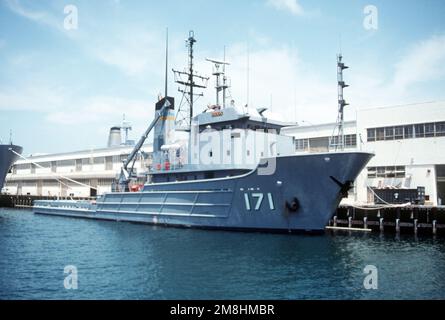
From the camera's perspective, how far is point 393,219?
80.1ft

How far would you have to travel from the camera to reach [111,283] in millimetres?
12078

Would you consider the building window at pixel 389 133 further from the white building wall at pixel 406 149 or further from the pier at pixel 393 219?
the pier at pixel 393 219

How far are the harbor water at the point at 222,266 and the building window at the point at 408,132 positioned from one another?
11.1 meters

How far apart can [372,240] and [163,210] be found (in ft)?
43.1

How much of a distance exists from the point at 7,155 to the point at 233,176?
2596cm

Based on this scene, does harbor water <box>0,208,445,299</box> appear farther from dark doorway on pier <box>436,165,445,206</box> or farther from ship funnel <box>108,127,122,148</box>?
ship funnel <box>108,127,122,148</box>

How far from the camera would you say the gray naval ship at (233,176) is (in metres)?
19.7

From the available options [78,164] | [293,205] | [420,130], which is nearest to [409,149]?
[420,130]

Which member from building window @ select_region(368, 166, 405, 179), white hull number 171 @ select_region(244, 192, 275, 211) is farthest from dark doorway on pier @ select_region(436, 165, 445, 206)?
white hull number 171 @ select_region(244, 192, 275, 211)

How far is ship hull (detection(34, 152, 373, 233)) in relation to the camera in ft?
63.7

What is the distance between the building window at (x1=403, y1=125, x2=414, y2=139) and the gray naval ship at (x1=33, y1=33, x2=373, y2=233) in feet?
37.7

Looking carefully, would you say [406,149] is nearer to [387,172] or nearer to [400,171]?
[400,171]

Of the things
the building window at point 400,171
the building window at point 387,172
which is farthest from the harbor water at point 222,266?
the building window at point 387,172
